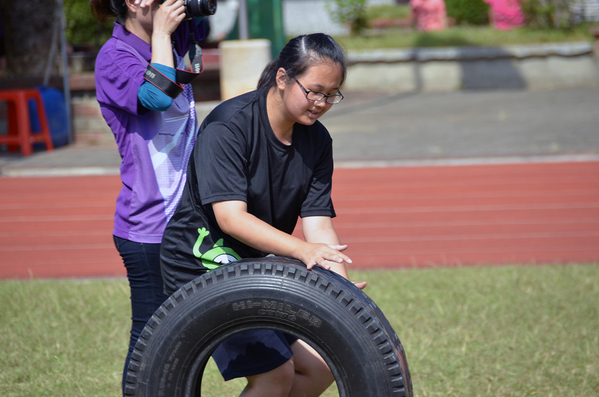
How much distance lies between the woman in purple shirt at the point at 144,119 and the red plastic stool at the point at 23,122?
275 inches

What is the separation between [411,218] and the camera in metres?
6.04

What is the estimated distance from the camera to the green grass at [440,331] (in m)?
2.99

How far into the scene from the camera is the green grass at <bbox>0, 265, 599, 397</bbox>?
299cm

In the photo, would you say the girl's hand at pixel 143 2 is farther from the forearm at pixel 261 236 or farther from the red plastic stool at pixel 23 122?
the red plastic stool at pixel 23 122

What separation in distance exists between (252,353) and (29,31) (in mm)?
9557

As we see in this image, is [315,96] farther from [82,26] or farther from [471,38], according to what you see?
[471,38]

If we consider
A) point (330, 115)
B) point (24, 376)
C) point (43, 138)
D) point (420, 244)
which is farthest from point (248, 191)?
point (330, 115)

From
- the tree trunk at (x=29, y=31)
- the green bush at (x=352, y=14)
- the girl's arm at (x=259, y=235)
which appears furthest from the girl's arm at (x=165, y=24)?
the green bush at (x=352, y=14)

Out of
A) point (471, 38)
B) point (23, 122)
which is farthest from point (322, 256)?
point (471, 38)

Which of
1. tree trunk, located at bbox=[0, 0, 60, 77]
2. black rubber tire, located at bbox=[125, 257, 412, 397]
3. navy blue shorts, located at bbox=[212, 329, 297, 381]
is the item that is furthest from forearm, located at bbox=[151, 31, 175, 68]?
tree trunk, located at bbox=[0, 0, 60, 77]

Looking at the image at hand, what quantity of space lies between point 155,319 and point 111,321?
2.08 metres

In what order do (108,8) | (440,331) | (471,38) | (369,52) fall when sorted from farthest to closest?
(471,38), (369,52), (440,331), (108,8)

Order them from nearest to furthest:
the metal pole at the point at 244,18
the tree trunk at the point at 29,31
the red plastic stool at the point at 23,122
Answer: the red plastic stool at the point at 23,122, the metal pole at the point at 244,18, the tree trunk at the point at 29,31

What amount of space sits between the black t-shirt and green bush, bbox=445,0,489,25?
2143cm
